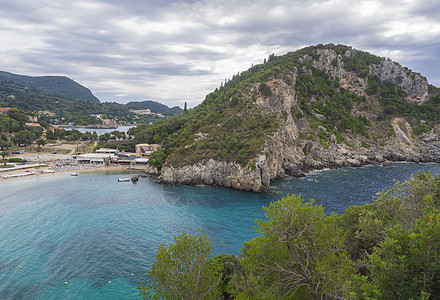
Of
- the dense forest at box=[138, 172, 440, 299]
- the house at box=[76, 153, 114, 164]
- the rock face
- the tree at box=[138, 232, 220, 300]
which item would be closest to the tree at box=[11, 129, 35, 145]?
the house at box=[76, 153, 114, 164]

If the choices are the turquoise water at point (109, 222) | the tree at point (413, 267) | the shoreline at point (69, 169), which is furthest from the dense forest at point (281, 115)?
the tree at point (413, 267)

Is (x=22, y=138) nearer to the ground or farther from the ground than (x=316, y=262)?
farther from the ground

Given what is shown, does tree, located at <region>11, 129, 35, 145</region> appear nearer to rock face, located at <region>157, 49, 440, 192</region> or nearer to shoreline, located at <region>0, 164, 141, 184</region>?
shoreline, located at <region>0, 164, 141, 184</region>

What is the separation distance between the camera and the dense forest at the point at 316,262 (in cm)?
787

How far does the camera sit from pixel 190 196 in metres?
50.4

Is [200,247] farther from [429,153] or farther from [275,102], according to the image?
[429,153]

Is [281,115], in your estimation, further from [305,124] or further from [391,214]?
[391,214]

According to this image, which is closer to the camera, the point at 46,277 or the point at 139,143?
the point at 46,277

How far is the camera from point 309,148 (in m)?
75.9

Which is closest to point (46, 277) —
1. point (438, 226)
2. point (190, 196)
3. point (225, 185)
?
point (190, 196)

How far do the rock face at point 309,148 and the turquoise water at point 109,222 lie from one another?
3.89 m

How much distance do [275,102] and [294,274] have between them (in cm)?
7135

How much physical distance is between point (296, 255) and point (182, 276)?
25.1ft

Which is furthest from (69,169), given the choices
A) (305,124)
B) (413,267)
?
(413,267)
